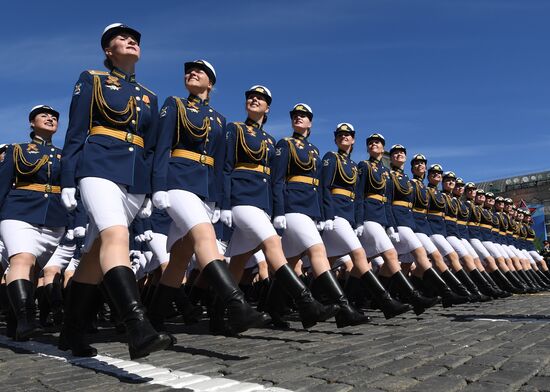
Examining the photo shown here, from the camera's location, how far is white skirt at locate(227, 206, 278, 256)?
4.95 meters

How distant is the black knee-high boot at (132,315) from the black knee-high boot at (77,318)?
2.90 ft

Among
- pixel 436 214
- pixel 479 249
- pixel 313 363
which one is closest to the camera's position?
pixel 313 363

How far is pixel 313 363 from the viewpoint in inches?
131

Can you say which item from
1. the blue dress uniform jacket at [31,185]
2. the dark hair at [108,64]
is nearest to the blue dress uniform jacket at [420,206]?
the blue dress uniform jacket at [31,185]

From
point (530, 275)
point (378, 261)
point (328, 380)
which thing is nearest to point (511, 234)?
point (530, 275)

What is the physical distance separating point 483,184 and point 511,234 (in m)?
46.2

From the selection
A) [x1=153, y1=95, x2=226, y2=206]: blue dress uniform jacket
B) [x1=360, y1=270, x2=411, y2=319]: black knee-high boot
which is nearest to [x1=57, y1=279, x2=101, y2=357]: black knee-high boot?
[x1=153, y1=95, x2=226, y2=206]: blue dress uniform jacket

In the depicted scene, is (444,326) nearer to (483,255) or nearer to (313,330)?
Answer: (313,330)

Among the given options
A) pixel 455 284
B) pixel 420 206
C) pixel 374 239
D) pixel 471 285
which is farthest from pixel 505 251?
pixel 374 239

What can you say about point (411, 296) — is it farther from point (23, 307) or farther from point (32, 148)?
point (32, 148)

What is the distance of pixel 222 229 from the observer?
7492 mm

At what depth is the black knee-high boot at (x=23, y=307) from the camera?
477cm

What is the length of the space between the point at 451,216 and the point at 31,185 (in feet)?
25.4

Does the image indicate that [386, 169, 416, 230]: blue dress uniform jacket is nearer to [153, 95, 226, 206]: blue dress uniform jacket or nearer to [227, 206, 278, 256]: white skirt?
[227, 206, 278, 256]: white skirt
